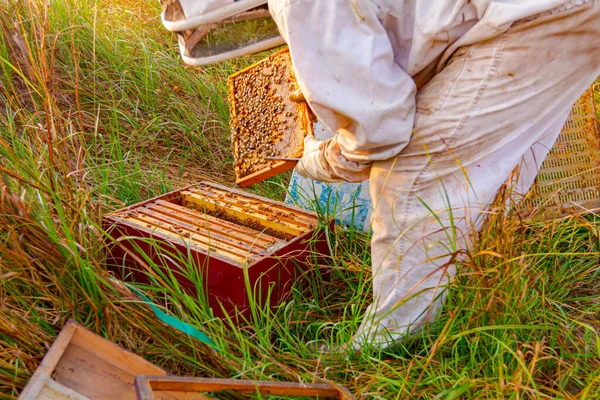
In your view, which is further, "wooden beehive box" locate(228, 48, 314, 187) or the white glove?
"wooden beehive box" locate(228, 48, 314, 187)

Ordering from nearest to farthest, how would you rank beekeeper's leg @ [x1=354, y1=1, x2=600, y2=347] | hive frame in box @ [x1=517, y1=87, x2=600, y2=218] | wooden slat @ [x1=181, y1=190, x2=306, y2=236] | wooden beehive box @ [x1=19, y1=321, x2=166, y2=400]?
wooden beehive box @ [x1=19, y1=321, x2=166, y2=400] < beekeeper's leg @ [x1=354, y1=1, x2=600, y2=347] < wooden slat @ [x1=181, y1=190, x2=306, y2=236] < hive frame in box @ [x1=517, y1=87, x2=600, y2=218]

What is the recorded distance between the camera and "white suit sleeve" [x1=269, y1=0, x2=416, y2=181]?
81.7 inches

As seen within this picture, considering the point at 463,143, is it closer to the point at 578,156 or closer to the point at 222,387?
the point at 222,387

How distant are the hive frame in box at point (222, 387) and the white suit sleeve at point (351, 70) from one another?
84 cm

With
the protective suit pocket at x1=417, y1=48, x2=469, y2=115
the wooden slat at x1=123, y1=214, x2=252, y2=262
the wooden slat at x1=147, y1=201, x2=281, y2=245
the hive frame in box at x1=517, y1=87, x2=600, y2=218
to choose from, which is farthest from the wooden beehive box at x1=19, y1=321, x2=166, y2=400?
the hive frame in box at x1=517, y1=87, x2=600, y2=218

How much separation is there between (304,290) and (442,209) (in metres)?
0.85

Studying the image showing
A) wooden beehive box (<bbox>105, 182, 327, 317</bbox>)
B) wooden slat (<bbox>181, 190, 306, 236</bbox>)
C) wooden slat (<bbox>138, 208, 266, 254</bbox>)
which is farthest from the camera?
wooden slat (<bbox>181, 190, 306, 236</bbox>)

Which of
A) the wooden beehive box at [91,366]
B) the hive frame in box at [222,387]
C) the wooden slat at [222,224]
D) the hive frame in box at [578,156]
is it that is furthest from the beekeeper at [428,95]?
the hive frame in box at [578,156]

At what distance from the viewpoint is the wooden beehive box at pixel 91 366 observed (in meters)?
2.00

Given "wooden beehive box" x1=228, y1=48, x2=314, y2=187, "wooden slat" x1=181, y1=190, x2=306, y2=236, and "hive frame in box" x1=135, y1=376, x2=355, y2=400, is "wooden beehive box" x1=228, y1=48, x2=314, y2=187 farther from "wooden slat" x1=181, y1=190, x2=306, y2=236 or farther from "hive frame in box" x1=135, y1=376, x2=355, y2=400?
"hive frame in box" x1=135, y1=376, x2=355, y2=400

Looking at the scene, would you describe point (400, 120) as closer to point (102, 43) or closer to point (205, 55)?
point (205, 55)

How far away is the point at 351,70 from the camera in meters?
2.10

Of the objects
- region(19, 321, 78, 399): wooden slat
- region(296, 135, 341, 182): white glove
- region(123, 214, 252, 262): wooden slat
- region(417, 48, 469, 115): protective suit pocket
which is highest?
region(417, 48, 469, 115): protective suit pocket

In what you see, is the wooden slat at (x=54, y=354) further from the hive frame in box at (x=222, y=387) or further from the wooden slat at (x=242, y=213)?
the wooden slat at (x=242, y=213)
